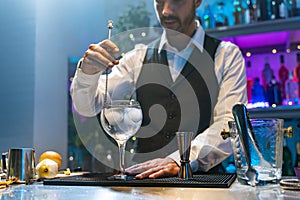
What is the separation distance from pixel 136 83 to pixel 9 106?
107cm

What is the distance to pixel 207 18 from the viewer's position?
7.43 ft

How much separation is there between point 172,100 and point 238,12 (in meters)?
1.01

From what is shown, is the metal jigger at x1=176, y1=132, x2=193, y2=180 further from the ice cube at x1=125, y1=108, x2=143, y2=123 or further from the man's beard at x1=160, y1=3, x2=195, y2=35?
the man's beard at x1=160, y1=3, x2=195, y2=35

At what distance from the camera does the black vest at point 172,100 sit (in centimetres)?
146

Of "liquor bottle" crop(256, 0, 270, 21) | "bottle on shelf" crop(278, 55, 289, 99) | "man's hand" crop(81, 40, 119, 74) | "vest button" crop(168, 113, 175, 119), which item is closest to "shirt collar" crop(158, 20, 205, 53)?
"vest button" crop(168, 113, 175, 119)

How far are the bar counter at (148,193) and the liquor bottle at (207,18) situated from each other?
159 cm

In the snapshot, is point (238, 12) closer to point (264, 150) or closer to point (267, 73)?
point (267, 73)

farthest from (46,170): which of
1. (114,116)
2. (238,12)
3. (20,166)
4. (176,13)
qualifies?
(238,12)

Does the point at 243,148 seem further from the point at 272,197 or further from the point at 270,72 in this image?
the point at 270,72

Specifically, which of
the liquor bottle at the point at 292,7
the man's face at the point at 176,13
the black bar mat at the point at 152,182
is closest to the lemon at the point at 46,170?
the black bar mat at the point at 152,182

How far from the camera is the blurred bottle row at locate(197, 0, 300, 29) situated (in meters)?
2.09

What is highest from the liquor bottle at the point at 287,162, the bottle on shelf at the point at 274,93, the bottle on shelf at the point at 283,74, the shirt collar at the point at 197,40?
the shirt collar at the point at 197,40

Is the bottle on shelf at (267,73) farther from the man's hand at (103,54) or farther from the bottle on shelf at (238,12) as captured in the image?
the man's hand at (103,54)

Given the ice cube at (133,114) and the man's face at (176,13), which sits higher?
the man's face at (176,13)
